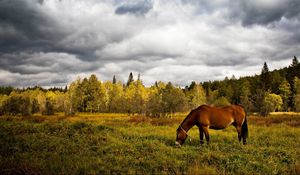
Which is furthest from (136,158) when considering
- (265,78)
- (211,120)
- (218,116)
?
(265,78)

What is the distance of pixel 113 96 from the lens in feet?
339

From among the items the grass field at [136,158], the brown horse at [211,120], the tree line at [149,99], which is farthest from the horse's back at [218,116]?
the tree line at [149,99]

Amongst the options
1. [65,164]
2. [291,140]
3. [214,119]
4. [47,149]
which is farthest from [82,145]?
[291,140]

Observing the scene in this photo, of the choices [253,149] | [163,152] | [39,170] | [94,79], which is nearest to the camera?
[39,170]

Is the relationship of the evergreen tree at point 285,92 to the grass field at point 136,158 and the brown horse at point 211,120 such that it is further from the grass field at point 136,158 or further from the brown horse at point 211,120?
the brown horse at point 211,120

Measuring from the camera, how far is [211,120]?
14.7 meters

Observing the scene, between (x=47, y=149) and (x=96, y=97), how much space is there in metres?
78.1

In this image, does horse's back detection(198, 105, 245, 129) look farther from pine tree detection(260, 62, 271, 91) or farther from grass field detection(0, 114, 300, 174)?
pine tree detection(260, 62, 271, 91)

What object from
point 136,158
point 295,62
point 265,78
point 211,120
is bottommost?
point 136,158

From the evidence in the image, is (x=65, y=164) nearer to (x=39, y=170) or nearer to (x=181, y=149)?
(x=39, y=170)

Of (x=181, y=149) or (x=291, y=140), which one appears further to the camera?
(x=291, y=140)

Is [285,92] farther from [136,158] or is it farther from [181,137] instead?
[136,158]

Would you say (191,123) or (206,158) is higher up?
(191,123)

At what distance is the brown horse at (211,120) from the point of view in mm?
14469
